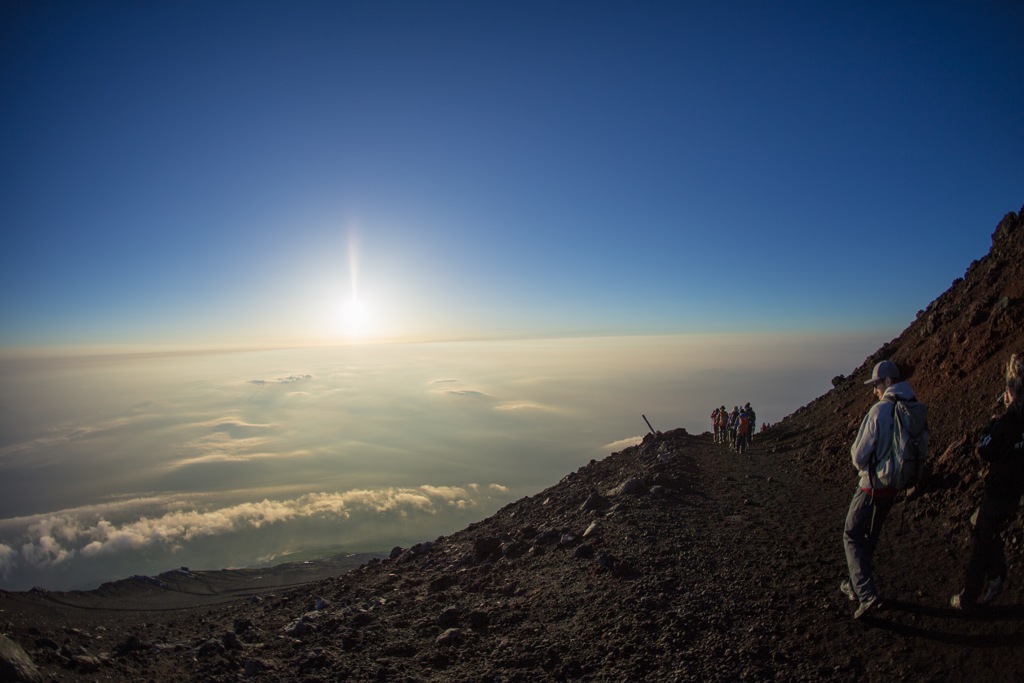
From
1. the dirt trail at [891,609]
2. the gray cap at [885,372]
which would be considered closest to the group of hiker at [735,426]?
the dirt trail at [891,609]

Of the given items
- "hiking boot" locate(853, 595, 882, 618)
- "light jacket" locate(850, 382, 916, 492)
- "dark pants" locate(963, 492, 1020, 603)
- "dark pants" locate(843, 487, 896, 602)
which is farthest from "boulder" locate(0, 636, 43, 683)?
"dark pants" locate(963, 492, 1020, 603)

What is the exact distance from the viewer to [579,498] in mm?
12086

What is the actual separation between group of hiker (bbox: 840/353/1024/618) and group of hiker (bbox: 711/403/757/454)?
1136 cm

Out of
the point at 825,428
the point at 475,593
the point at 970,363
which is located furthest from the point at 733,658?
the point at 825,428

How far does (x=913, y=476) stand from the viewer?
16.1 ft

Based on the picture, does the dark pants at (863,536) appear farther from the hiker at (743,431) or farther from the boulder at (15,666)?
the hiker at (743,431)

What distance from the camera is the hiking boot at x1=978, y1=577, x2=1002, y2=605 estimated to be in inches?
179

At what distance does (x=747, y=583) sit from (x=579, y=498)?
5950mm

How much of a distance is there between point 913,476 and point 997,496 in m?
0.73

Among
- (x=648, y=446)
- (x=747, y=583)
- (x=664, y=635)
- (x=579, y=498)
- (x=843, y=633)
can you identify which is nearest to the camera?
(x=843, y=633)

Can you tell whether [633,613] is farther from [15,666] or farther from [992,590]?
[15,666]

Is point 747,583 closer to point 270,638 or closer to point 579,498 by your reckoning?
point 579,498

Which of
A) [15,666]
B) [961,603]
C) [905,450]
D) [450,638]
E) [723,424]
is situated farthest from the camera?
[723,424]

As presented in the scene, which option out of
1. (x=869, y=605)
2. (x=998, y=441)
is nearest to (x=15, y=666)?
(x=869, y=605)
